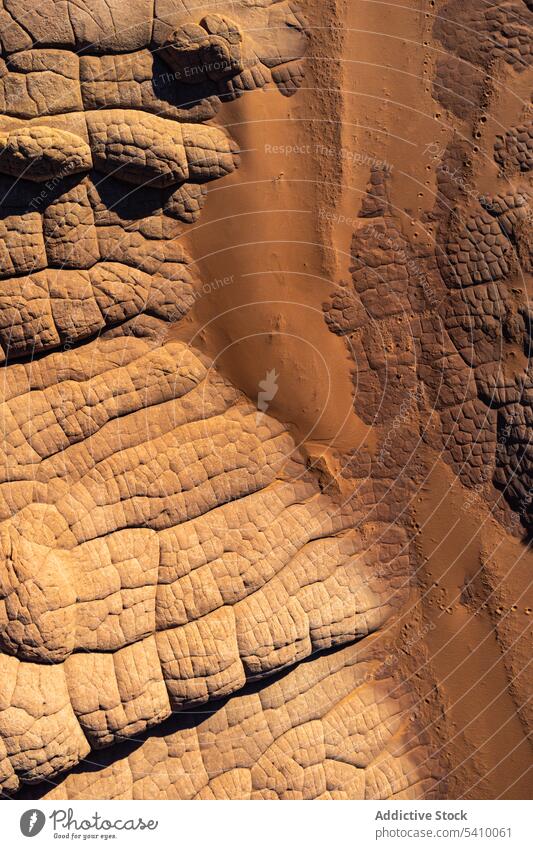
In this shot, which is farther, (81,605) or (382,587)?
(382,587)

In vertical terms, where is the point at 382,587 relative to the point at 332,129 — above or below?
below

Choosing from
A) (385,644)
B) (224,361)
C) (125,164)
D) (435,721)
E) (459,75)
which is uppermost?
(459,75)

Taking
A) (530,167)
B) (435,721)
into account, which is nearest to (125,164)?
(530,167)

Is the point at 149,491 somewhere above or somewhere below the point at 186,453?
below

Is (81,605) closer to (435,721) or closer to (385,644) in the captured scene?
(385,644)

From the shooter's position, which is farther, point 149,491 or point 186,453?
point 186,453

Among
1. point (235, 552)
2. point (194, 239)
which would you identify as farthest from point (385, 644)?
point (194, 239)

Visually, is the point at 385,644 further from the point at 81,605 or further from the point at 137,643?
the point at 81,605
